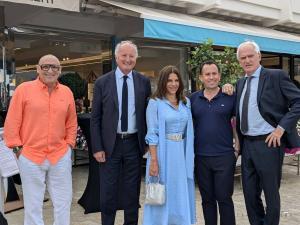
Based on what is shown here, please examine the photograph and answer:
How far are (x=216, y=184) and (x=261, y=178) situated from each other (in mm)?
425

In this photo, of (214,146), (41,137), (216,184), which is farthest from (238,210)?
(41,137)

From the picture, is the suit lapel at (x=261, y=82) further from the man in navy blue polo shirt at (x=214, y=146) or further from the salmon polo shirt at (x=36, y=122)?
the salmon polo shirt at (x=36, y=122)

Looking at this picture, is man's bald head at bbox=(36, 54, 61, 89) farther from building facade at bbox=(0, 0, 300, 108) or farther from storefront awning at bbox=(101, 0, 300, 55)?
storefront awning at bbox=(101, 0, 300, 55)

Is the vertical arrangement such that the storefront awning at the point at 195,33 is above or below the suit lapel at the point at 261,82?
above

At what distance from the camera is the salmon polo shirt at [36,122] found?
12.8 feet

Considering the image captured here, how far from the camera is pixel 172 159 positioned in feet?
14.0

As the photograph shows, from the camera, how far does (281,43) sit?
9.41 m

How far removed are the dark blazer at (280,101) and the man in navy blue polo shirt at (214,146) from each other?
1.11 feet

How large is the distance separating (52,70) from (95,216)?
2.26 m

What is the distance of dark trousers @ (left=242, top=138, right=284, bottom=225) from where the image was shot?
4090 millimetres

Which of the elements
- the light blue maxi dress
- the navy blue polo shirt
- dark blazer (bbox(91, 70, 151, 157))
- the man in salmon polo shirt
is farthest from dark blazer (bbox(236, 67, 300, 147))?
the man in salmon polo shirt

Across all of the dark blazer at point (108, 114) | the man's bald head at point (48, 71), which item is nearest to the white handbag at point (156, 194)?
the dark blazer at point (108, 114)

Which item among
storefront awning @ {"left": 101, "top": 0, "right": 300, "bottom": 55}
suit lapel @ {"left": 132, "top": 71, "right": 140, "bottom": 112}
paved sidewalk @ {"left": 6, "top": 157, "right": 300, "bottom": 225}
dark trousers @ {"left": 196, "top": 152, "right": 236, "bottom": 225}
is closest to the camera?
dark trousers @ {"left": 196, "top": 152, "right": 236, "bottom": 225}

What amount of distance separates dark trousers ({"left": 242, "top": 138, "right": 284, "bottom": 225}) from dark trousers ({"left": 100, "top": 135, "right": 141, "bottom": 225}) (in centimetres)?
107
